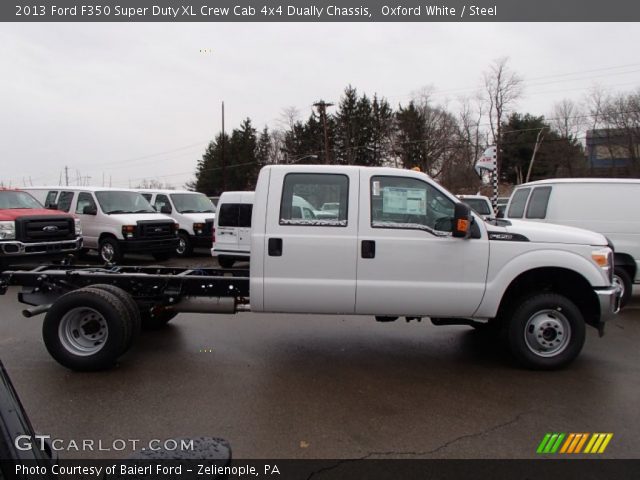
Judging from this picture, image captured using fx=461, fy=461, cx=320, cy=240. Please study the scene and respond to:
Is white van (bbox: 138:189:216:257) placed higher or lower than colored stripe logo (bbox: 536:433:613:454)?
higher

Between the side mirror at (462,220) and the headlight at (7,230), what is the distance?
31.1 ft

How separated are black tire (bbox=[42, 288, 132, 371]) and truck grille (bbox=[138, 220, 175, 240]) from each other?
8.04 m

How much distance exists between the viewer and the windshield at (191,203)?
15.4m

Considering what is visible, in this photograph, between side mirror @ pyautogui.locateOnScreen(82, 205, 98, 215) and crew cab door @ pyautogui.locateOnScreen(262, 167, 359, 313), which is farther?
side mirror @ pyautogui.locateOnScreen(82, 205, 98, 215)

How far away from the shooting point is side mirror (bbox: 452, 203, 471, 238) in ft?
15.0

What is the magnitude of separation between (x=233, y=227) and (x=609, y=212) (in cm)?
812

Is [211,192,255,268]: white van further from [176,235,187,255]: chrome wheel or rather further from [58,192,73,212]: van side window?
[58,192,73,212]: van side window

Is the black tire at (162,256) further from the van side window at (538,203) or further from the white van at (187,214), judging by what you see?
the van side window at (538,203)

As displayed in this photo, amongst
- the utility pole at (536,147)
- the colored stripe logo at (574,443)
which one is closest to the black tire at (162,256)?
the colored stripe logo at (574,443)

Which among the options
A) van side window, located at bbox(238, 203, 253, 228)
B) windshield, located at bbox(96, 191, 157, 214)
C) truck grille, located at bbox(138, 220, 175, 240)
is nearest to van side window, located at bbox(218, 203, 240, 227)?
van side window, located at bbox(238, 203, 253, 228)

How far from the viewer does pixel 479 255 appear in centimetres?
476

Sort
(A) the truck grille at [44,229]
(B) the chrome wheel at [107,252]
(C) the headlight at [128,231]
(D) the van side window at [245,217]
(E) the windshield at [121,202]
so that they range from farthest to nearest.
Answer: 1. (E) the windshield at [121,202]
2. (B) the chrome wheel at [107,252]
3. (C) the headlight at [128,231]
4. (D) the van side window at [245,217]
5. (A) the truck grille at [44,229]

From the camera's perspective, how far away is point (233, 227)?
11727mm

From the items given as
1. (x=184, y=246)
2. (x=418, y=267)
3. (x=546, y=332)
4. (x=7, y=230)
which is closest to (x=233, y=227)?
(x=184, y=246)
